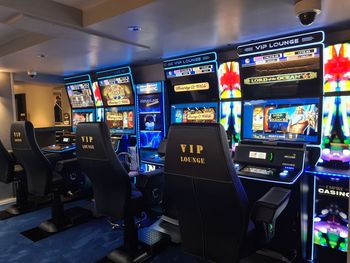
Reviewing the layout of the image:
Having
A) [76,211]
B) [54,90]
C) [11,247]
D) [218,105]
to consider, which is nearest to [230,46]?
[218,105]

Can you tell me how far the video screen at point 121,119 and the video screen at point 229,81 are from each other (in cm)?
175

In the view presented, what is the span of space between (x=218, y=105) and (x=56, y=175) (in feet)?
6.90

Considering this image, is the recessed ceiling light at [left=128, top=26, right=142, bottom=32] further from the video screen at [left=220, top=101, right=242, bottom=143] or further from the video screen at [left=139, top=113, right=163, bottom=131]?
the video screen at [left=139, top=113, right=163, bottom=131]

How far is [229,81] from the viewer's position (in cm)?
318

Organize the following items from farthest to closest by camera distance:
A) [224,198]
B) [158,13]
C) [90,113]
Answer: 1. [90,113]
2. [158,13]
3. [224,198]

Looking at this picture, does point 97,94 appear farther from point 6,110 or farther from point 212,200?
point 212,200

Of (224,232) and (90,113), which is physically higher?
(90,113)

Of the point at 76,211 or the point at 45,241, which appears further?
the point at 76,211

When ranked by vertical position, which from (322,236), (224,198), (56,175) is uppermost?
(224,198)

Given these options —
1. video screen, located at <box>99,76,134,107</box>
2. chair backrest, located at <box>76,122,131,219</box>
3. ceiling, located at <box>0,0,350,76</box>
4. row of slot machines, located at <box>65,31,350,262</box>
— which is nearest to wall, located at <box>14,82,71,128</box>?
video screen, located at <box>99,76,134,107</box>

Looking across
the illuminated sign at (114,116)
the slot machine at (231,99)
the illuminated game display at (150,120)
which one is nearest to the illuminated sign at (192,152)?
the slot machine at (231,99)

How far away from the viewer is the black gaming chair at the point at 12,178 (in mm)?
3482

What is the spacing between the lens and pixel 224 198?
4.91 feet

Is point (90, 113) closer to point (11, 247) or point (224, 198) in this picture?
point (11, 247)
